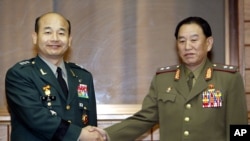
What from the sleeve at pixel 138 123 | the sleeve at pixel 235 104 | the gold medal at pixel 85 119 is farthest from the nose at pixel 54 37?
the sleeve at pixel 235 104

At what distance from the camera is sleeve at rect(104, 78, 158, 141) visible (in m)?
2.22

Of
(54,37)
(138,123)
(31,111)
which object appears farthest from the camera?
(138,123)

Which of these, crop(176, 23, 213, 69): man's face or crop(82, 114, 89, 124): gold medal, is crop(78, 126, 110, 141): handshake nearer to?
crop(82, 114, 89, 124): gold medal

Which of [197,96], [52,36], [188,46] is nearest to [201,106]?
[197,96]

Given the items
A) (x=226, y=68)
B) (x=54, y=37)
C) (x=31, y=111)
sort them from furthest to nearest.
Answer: (x=226, y=68) → (x=54, y=37) → (x=31, y=111)

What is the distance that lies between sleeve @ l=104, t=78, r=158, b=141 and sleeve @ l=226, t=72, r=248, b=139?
382mm

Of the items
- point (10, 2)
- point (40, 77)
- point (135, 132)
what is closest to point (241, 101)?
point (135, 132)

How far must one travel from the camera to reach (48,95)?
1.97 metres

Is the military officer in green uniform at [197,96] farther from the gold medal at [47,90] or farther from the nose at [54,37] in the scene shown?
the nose at [54,37]

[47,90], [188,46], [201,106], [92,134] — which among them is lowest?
[92,134]

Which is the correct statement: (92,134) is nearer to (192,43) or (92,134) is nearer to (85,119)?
(85,119)

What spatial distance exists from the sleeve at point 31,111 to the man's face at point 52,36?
5.2 inches

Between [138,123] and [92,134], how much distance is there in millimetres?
296

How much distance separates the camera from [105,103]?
259 centimetres
